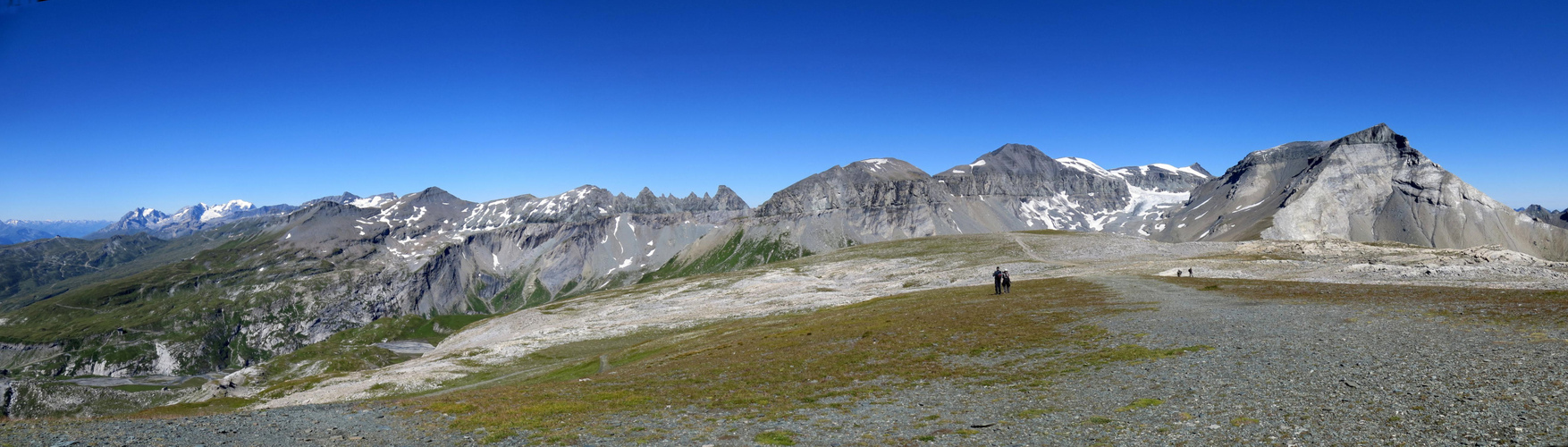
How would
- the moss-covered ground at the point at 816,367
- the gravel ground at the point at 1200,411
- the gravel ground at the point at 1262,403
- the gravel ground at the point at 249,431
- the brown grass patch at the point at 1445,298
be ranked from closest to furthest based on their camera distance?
the gravel ground at the point at 1262,403 < the gravel ground at the point at 1200,411 < the gravel ground at the point at 249,431 < the moss-covered ground at the point at 816,367 < the brown grass patch at the point at 1445,298

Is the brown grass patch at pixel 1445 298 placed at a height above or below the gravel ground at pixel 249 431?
above

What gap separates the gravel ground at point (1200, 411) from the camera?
53.6 ft

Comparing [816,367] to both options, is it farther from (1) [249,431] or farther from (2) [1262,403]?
(1) [249,431]

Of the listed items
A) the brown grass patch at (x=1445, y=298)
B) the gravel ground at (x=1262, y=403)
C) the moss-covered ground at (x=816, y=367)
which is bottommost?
the moss-covered ground at (x=816, y=367)

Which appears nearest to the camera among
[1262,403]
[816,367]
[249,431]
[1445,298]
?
[1262,403]

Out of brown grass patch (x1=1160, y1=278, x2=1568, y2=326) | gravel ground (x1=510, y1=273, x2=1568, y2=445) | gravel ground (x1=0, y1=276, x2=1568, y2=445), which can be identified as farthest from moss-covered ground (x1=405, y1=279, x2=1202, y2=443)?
brown grass patch (x1=1160, y1=278, x2=1568, y2=326)

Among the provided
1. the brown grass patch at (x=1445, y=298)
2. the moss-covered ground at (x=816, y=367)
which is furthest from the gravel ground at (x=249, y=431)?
the brown grass patch at (x=1445, y=298)

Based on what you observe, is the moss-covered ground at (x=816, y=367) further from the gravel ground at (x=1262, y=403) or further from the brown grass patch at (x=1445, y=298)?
the brown grass patch at (x=1445, y=298)

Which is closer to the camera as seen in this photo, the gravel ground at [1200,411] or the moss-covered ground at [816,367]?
the gravel ground at [1200,411]

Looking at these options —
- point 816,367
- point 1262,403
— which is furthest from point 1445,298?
point 816,367

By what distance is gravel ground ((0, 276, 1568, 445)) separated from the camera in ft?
53.6

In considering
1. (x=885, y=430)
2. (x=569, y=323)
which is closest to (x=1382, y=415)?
(x=885, y=430)

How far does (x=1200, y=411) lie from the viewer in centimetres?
1880

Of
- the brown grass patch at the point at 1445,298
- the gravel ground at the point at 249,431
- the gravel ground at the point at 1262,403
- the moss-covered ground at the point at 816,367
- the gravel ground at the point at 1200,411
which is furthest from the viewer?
the brown grass patch at the point at 1445,298
